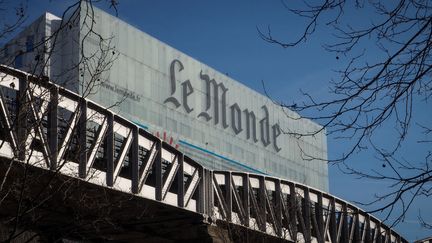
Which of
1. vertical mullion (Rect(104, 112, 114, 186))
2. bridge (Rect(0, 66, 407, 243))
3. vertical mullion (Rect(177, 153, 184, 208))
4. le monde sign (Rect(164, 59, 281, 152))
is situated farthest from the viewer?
le monde sign (Rect(164, 59, 281, 152))

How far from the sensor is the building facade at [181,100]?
78.7 meters

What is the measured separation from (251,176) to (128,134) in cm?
1080

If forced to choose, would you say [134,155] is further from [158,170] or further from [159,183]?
[159,183]

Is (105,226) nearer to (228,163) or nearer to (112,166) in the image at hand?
(112,166)

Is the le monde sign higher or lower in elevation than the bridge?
higher

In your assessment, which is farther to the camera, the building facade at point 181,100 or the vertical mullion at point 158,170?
the building facade at point 181,100

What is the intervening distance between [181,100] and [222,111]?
36.6 ft

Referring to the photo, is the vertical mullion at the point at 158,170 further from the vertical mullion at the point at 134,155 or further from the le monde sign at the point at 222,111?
the le monde sign at the point at 222,111

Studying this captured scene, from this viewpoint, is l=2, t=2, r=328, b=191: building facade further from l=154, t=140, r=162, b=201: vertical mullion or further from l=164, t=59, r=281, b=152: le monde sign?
l=154, t=140, r=162, b=201: vertical mullion

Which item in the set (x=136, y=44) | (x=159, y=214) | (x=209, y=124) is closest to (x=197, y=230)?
(x=159, y=214)

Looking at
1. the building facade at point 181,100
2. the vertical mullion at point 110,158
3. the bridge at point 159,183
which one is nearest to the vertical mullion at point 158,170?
the bridge at point 159,183

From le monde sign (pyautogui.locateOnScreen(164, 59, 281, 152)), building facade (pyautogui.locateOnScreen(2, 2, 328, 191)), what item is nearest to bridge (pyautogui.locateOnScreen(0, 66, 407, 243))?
building facade (pyautogui.locateOnScreen(2, 2, 328, 191))

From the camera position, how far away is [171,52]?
97562mm

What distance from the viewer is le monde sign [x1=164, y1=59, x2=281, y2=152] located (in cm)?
9738
